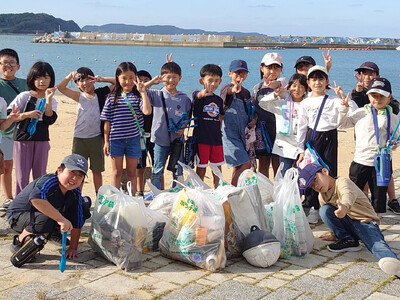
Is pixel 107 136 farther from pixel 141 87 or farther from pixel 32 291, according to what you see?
pixel 32 291

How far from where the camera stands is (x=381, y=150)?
17.8ft

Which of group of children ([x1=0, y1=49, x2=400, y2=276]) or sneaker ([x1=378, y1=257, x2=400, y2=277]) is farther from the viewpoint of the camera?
group of children ([x1=0, y1=49, x2=400, y2=276])

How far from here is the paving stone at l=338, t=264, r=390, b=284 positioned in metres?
4.07

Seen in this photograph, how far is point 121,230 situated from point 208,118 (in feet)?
6.85

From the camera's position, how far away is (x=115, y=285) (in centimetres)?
385

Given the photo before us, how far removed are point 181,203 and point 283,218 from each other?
3.06ft

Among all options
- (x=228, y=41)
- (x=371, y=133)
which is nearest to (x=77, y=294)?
(x=371, y=133)

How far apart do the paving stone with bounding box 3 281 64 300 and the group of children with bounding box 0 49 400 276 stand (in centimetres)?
185

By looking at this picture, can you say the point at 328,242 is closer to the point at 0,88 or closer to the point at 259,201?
the point at 259,201

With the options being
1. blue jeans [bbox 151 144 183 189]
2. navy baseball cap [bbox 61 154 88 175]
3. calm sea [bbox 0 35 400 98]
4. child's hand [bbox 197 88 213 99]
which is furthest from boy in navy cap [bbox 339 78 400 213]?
calm sea [bbox 0 35 400 98]

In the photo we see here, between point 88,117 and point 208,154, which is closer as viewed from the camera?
point 88,117

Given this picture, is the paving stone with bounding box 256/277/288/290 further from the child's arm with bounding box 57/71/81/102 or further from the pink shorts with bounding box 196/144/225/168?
the child's arm with bounding box 57/71/81/102

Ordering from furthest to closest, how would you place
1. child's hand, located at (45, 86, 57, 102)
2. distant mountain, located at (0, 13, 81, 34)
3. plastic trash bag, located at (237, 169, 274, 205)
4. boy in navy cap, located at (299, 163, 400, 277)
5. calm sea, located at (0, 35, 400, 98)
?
1. distant mountain, located at (0, 13, 81, 34)
2. calm sea, located at (0, 35, 400, 98)
3. child's hand, located at (45, 86, 57, 102)
4. plastic trash bag, located at (237, 169, 274, 205)
5. boy in navy cap, located at (299, 163, 400, 277)

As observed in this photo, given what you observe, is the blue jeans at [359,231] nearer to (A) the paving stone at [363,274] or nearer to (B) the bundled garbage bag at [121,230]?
(A) the paving stone at [363,274]
